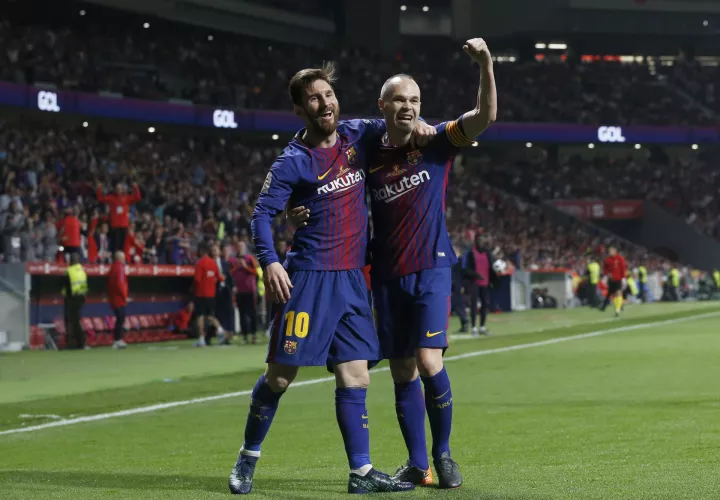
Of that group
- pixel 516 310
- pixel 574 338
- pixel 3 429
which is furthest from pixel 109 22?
pixel 3 429

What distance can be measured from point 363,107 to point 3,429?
4513 centimetres

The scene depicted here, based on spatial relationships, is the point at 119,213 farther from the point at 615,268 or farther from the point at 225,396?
the point at 615,268

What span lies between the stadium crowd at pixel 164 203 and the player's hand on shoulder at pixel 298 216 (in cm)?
2030

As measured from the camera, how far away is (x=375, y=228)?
701cm

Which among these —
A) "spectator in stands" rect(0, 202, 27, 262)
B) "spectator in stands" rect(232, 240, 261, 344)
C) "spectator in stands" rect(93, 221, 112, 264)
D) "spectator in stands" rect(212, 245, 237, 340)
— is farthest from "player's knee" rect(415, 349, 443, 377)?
"spectator in stands" rect(93, 221, 112, 264)

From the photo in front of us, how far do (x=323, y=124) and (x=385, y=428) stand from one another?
419 centimetres

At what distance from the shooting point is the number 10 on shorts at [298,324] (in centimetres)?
643

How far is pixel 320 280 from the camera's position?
6547 mm

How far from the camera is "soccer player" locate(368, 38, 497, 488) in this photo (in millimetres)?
6766

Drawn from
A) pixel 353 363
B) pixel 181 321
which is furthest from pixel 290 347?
pixel 181 321

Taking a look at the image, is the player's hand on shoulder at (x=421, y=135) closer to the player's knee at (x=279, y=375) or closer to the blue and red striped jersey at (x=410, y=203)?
the blue and red striped jersey at (x=410, y=203)

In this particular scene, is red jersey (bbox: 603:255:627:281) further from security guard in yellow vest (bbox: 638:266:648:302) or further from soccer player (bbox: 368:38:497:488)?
soccer player (bbox: 368:38:497:488)

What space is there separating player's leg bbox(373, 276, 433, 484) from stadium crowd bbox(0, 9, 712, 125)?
34615mm

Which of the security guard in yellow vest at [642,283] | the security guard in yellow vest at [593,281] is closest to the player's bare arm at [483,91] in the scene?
the security guard in yellow vest at [593,281]
